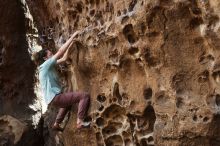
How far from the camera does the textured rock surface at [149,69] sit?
4.11m

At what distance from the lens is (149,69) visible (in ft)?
14.5

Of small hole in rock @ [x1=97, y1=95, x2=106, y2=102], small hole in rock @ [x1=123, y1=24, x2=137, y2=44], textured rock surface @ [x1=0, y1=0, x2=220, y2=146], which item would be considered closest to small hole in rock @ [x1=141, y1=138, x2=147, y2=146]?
textured rock surface @ [x1=0, y1=0, x2=220, y2=146]

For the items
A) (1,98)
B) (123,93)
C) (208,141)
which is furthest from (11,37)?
(208,141)

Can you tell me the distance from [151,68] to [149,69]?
2 cm

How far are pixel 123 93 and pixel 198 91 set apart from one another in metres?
0.82

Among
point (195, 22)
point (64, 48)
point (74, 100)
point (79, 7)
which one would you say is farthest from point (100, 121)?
point (195, 22)

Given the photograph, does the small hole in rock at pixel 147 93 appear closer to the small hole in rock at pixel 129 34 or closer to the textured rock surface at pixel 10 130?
the small hole in rock at pixel 129 34

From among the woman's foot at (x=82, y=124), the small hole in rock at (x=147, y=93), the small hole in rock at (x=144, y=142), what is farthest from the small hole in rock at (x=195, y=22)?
the woman's foot at (x=82, y=124)

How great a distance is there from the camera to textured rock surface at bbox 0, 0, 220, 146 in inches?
162

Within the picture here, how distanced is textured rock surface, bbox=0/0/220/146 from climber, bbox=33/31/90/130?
10cm

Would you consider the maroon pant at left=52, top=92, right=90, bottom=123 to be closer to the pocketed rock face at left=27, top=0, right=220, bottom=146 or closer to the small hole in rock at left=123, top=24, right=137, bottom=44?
the pocketed rock face at left=27, top=0, right=220, bottom=146

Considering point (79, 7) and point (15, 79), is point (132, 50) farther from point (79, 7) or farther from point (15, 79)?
point (15, 79)

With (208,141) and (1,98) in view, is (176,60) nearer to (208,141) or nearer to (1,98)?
(208,141)

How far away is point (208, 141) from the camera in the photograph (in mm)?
4172
